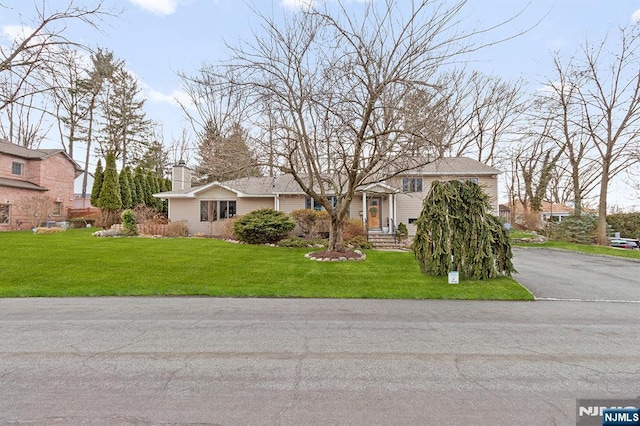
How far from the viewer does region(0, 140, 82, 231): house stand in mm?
21312

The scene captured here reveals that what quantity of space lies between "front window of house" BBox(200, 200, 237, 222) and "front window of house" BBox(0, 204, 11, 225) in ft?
43.3

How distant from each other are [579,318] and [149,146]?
125ft

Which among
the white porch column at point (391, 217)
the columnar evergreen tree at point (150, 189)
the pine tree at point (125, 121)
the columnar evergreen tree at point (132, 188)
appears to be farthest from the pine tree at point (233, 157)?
the pine tree at point (125, 121)

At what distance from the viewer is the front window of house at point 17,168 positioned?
2288 cm

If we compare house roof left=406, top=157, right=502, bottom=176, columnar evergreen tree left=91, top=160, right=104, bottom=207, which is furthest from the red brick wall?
house roof left=406, top=157, right=502, bottom=176

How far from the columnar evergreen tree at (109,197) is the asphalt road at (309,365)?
1786 centimetres

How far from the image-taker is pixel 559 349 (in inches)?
173

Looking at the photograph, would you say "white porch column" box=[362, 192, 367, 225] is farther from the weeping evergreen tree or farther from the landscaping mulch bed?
the weeping evergreen tree

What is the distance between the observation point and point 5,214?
21047 millimetres

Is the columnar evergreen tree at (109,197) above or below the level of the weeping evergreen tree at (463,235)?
above

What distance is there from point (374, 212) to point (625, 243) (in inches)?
634

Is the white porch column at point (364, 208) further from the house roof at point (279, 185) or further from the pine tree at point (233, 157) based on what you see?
the pine tree at point (233, 157)

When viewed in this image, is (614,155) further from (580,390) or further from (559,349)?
(580,390)

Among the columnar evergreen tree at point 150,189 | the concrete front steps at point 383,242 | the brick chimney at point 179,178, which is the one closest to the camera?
the concrete front steps at point 383,242
